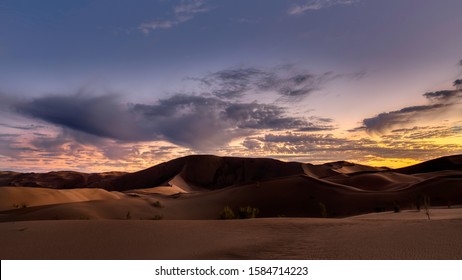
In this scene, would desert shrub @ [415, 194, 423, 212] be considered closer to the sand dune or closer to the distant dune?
the distant dune

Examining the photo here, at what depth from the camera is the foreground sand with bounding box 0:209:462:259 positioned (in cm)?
776

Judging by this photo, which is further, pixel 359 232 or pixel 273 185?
pixel 273 185

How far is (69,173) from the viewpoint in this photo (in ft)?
396

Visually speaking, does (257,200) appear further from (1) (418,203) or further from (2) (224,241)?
(2) (224,241)

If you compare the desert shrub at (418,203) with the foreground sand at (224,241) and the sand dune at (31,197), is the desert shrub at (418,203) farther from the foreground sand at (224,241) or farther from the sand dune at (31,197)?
the sand dune at (31,197)

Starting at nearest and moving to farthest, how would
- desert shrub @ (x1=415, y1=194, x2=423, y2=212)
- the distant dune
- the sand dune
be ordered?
desert shrub @ (x1=415, y1=194, x2=423, y2=212), the distant dune, the sand dune

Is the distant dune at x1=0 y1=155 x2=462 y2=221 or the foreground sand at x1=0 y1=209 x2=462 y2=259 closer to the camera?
the foreground sand at x1=0 y1=209 x2=462 y2=259

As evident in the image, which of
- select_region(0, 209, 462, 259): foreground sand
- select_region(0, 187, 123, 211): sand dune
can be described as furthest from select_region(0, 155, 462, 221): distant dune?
select_region(0, 209, 462, 259): foreground sand

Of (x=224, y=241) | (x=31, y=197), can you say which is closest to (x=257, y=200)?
(x=31, y=197)

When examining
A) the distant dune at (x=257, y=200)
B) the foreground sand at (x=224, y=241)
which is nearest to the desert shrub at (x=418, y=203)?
the distant dune at (x=257, y=200)

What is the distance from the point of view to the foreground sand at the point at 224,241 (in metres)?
7.76

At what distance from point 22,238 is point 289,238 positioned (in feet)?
20.5
